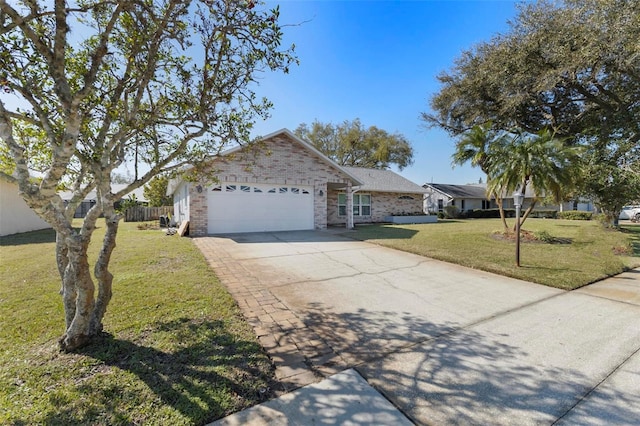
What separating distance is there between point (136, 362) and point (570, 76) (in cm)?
1589

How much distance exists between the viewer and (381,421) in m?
2.25

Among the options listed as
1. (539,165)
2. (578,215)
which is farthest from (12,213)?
(578,215)

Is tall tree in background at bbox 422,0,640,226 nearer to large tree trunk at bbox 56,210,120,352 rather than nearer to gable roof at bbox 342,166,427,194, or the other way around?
gable roof at bbox 342,166,427,194

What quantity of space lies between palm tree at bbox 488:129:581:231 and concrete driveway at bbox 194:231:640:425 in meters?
4.27

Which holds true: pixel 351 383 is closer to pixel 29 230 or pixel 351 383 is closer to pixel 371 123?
pixel 29 230

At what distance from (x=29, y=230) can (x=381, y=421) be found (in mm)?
21569

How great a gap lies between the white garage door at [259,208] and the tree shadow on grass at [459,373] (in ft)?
31.9

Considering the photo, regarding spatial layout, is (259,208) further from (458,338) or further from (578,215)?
(578,215)

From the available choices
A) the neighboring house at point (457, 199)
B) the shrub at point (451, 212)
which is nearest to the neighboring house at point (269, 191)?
the shrub at point (451, 212)

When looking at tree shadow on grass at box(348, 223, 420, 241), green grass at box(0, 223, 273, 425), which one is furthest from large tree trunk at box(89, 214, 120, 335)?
tree shadow on grass at box(348, 223, 420, 241)

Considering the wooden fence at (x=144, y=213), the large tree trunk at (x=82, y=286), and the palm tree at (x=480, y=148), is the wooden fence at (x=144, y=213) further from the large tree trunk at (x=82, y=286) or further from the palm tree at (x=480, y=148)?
the large tree trunk at (x=82, y=286)

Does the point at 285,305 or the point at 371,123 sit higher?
the point at 371,123

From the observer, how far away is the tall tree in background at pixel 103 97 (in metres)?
2.73

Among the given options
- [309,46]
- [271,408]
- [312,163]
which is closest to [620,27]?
[309,46]
